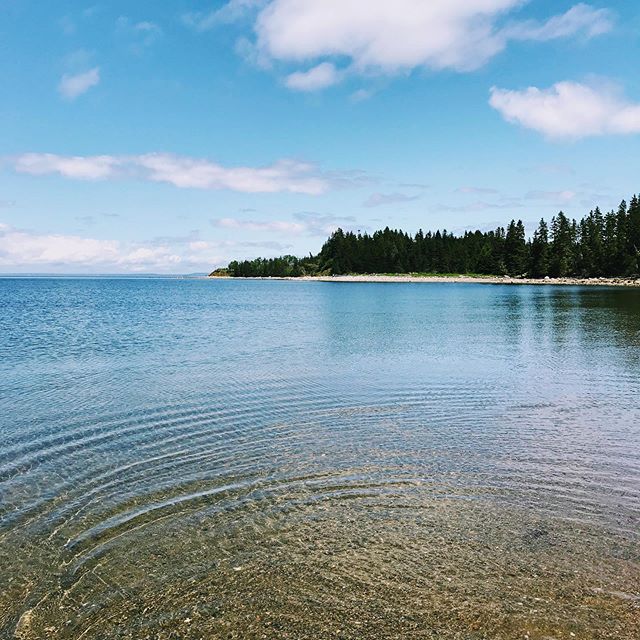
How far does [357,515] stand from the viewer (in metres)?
10.7

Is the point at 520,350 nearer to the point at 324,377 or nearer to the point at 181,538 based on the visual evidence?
the point at 324,377

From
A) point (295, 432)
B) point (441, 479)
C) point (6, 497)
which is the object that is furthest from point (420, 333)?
point (6, 497)

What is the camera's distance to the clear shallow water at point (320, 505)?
762 cm

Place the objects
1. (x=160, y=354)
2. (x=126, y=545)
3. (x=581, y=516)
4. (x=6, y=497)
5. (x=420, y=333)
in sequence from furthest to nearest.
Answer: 1. (x=420, y=333)
2. (x=160, y=354)
3. (x=6, y=497)
4. (x=581, y=516)
5. (x=126, y=545)

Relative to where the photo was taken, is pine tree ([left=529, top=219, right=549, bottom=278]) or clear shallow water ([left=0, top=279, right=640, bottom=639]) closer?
clear shallow water ([left=0, top=279, right=640, bottom=639])

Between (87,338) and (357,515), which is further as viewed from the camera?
(87,338)

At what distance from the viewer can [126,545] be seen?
377 inches

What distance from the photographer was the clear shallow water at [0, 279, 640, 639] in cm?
762

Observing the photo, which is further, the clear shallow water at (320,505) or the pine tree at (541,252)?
the pine tree at (541,252)

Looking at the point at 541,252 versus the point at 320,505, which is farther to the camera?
the point at 541,252

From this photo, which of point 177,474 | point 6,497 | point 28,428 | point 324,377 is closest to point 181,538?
point 177,474

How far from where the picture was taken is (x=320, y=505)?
1120cm

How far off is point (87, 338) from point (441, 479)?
116 ft

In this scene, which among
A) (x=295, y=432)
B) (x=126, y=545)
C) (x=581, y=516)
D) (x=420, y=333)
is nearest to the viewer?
(x=126, y=545)
